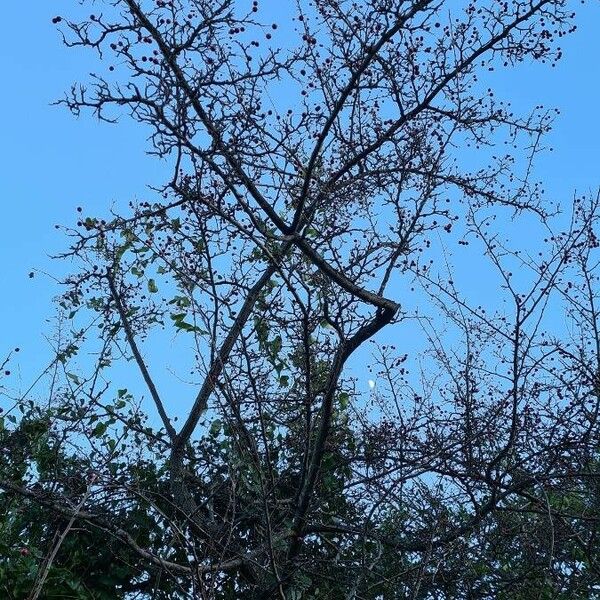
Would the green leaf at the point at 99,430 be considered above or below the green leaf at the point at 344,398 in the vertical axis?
below

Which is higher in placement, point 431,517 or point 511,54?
point 511,54

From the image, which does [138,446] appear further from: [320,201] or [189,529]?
[320,201]

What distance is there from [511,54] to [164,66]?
77.6 inches

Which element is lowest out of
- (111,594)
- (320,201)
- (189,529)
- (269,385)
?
(111,594)

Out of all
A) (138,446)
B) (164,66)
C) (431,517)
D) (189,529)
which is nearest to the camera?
(164,66)

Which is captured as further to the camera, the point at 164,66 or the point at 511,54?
the point at 511,54

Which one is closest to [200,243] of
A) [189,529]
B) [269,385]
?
[269,385]

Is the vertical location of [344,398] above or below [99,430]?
above

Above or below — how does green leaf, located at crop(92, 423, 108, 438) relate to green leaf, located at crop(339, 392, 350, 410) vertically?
below

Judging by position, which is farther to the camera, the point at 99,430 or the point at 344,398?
the point at 99,430

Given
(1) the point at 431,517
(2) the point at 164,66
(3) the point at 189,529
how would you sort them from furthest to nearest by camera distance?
(3) the point at 189,529, (1) the point at 431,517, (2) the point at 164,66

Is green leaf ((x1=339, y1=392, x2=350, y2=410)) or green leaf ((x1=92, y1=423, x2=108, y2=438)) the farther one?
green leaf ((x1=92, y1=423, x2=108, y2=438))

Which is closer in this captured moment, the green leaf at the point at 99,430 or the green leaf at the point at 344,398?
the green leaf at the point at 344,398

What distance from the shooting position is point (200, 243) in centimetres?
488
